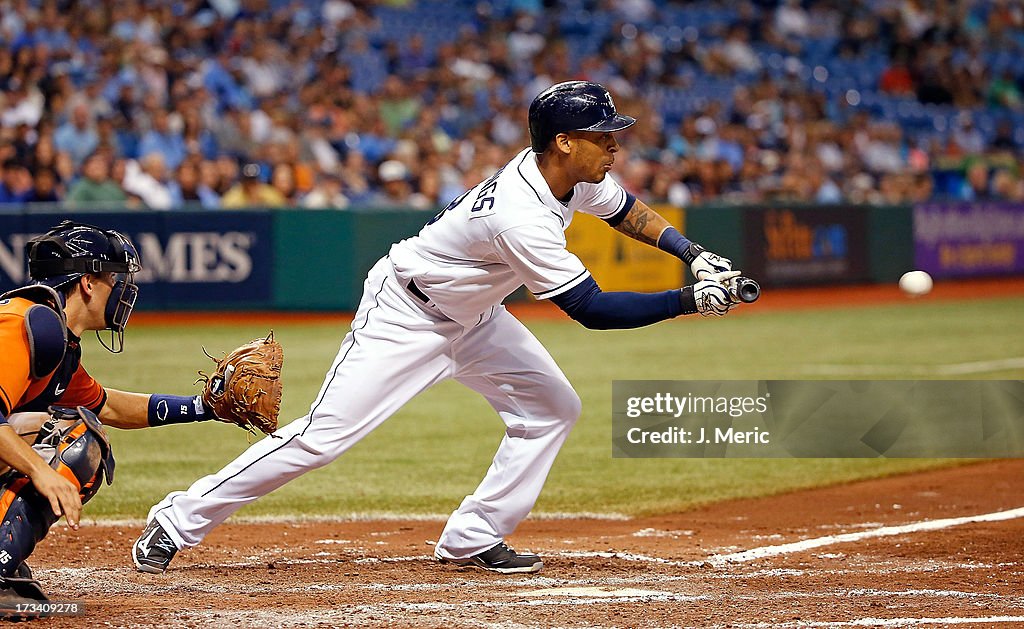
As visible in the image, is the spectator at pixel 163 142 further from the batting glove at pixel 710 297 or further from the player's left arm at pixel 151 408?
the batting glove at pixel 710 297

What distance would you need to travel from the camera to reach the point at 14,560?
407 centimetres

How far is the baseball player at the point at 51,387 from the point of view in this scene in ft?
13.2

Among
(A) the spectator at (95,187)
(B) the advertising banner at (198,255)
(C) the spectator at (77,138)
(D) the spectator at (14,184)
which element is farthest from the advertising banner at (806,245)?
(D) the spectator at (14,184)

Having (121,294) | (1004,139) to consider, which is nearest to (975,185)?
(1004,139)

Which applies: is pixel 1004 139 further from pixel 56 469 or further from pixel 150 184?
pixel 56 469

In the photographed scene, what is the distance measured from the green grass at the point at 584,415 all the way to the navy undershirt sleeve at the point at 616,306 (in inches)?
87.0

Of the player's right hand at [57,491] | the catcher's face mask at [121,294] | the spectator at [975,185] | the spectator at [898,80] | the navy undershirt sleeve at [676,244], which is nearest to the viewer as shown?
the player's right hand at [57,491]

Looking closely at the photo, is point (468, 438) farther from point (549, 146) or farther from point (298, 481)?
point (549, 146)

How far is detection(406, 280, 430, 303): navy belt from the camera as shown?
190 inches

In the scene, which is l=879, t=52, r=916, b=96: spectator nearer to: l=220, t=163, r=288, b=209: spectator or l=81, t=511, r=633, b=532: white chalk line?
l=220, t=163, r=288, b=209: spectator

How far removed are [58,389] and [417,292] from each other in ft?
4.18

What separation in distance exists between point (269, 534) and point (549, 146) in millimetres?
2272

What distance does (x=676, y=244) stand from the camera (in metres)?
5.11

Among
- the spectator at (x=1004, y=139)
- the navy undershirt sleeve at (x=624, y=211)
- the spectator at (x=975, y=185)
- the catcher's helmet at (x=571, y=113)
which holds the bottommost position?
the spectator at (x=975, y=185)
